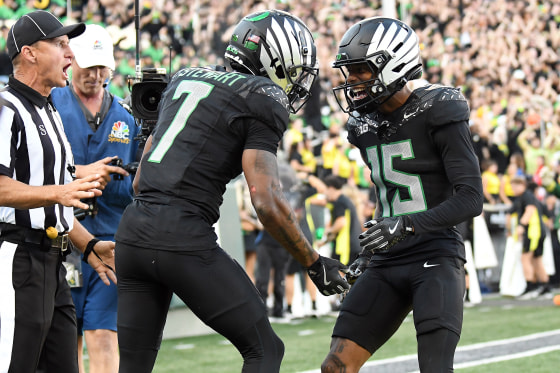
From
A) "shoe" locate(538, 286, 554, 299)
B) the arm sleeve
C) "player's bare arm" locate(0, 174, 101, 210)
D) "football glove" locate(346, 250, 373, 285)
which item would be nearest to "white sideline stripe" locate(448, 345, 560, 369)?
"football glove" locate(346, 250, 373, 285)

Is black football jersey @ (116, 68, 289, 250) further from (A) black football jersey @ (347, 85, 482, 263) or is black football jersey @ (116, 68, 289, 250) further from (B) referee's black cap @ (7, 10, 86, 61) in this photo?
(A) black football jersey @ (347, 85, 482, 263)

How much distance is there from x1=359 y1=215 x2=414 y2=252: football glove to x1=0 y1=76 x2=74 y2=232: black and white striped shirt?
55.2 inches

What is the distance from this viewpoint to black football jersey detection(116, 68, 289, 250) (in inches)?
140

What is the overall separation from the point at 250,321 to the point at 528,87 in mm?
19674

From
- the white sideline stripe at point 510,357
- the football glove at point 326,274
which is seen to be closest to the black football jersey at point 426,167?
the football glove at point 326,274

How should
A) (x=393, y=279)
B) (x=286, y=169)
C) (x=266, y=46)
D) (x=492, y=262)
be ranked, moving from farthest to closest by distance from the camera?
(x=492, y=262)
(x=286, y=169)
(x=393, y=279)
(x=266, y=46)

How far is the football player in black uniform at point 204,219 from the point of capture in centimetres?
354

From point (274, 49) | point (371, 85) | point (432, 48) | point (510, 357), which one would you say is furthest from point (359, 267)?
point (432, 48)

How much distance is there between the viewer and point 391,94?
4.41 m

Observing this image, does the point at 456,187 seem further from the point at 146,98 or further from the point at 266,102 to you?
the point at 146,98

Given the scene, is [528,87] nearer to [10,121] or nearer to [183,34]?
[183,34]

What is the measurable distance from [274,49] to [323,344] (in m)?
5.76

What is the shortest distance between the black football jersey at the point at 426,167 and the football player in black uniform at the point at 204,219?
671mm

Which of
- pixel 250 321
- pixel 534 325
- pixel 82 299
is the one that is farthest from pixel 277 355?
pixel 534 325
